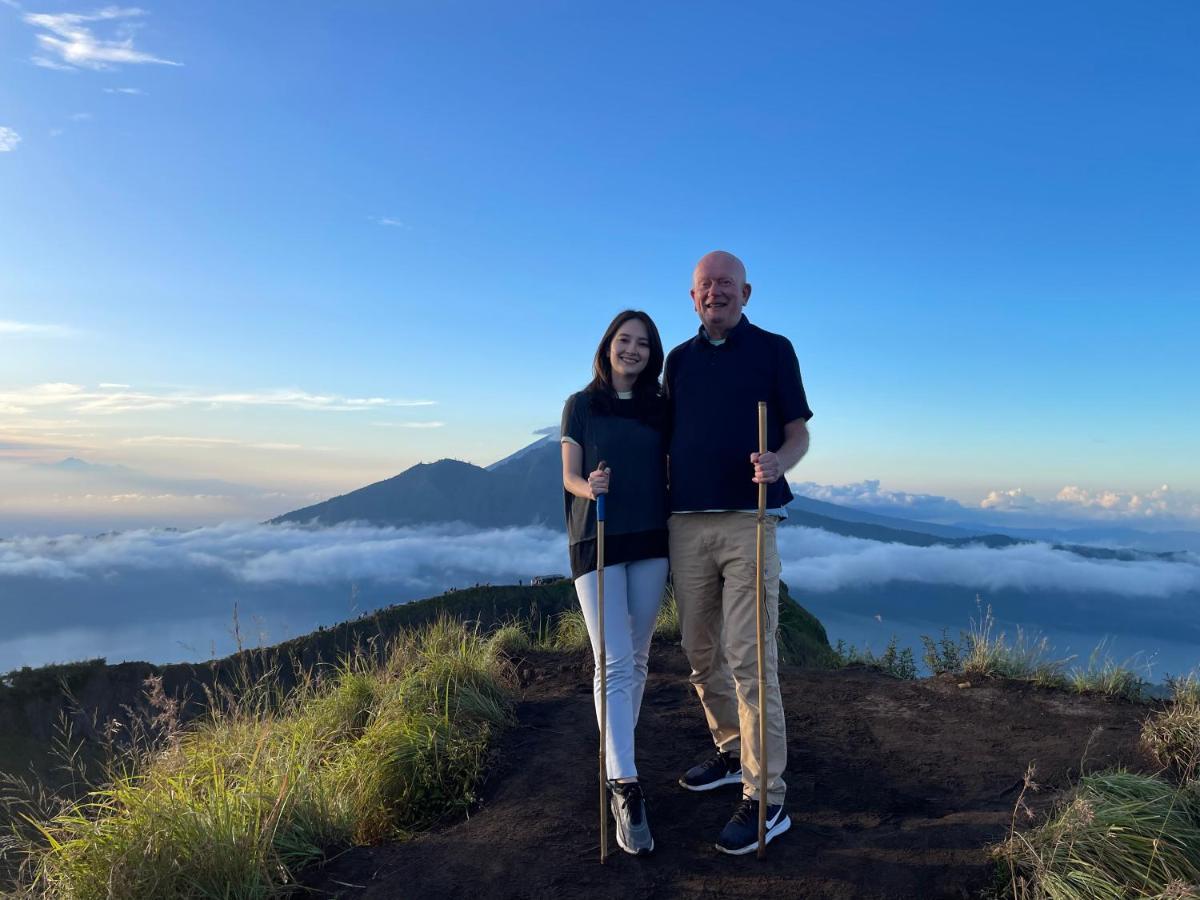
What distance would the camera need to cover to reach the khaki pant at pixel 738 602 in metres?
4.18

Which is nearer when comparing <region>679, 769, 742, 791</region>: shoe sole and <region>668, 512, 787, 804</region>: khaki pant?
<region>668, 512, 787, 804</region>: khaki pant

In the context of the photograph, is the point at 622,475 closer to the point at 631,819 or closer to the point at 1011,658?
the point at 631,819

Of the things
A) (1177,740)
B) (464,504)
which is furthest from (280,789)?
(464,504)

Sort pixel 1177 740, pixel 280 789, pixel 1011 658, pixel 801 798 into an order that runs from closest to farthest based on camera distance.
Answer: pixel 280 789 → pixel 801 798 → pixel 1177 740 → pixel 1011 658

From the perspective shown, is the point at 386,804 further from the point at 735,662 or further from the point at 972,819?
the point at 972,819

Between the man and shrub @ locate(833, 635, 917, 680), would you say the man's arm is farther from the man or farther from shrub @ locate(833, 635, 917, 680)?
shrub @ locate(833, 635, 917, 680)

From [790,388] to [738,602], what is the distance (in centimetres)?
121

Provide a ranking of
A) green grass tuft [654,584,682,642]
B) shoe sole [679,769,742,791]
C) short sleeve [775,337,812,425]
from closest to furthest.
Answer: short sleeve [775,337,812,425] < shoe sole [679,769,742,791] < green grass tuft [654,584,682,642]

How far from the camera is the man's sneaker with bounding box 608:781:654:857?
13.0 feet

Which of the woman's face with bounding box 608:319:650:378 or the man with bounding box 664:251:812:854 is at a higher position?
the woman's face with bounding box 608:319:650:378

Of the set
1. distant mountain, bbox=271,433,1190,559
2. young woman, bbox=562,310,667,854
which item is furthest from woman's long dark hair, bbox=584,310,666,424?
distant mountain, bbox=271,433,1190,559

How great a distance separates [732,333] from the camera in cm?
438

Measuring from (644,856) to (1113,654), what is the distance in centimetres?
641

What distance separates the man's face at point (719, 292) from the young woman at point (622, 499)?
32 centimetres
